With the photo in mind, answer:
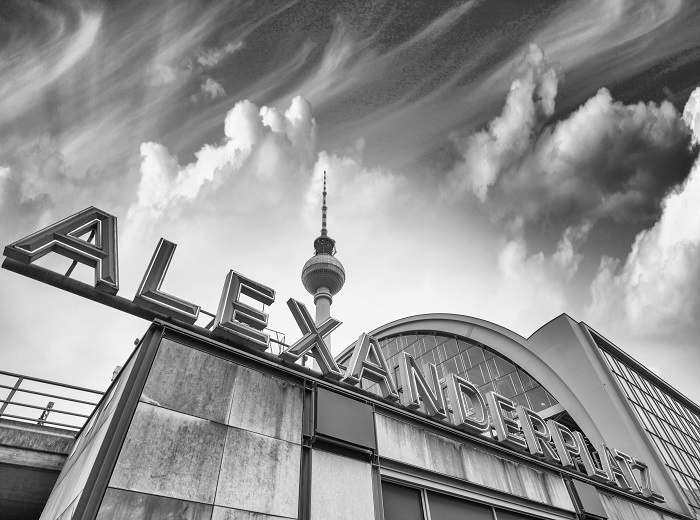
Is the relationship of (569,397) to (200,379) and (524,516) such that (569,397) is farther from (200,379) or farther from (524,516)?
(200,379)

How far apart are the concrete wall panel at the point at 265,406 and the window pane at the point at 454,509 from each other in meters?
4.38

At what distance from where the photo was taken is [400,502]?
10.6m

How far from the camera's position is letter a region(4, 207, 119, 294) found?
834cm

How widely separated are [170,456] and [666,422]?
35.3 meters

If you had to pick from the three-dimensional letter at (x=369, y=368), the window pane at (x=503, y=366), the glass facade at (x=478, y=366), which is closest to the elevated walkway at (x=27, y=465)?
the three-dimensional letter at (x=369, y=368)

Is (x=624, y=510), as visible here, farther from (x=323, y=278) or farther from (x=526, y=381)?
(x=323, y=278)

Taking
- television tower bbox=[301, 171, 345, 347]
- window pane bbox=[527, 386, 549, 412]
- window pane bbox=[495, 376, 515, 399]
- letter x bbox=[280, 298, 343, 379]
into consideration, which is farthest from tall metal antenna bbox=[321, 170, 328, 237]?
letter x bbox=[280, 298, 343, 379]

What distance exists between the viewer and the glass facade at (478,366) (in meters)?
30.2

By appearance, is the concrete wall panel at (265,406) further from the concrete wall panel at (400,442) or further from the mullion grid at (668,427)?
the mullion grid at (668,427)

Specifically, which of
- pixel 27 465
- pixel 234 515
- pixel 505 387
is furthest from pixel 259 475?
pixel 505 387

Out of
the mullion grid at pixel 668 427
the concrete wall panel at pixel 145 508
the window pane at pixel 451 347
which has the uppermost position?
the window pane at pixel 451 347

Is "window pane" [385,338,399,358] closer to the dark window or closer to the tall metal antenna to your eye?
the dark window

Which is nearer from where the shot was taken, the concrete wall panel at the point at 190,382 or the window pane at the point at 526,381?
the concrete wall panel at the point at 190,382

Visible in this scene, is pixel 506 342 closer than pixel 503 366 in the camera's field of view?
Yes
